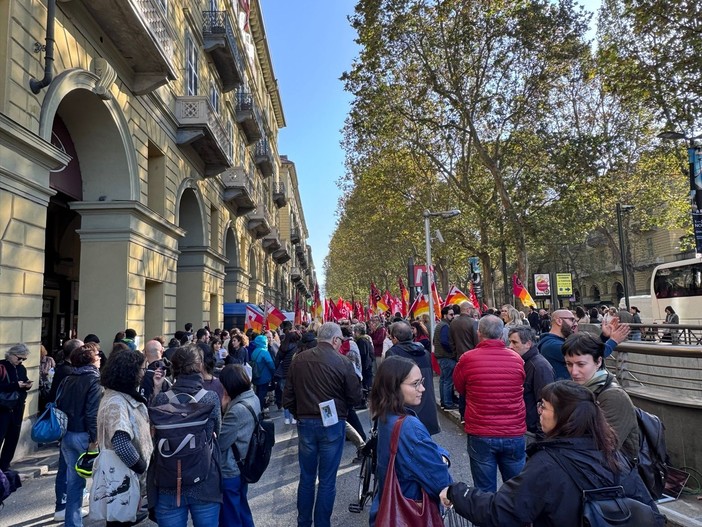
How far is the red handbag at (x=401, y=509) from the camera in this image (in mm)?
2668

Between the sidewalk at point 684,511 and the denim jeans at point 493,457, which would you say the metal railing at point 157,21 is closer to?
the denim jeans at point 493,457

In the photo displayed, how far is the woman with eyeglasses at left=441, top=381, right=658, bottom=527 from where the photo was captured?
213 centimetres

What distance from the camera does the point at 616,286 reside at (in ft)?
179

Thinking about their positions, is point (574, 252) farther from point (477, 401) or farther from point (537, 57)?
point (477, 401)

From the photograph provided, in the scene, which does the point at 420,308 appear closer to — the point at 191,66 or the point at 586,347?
the point at 191,66

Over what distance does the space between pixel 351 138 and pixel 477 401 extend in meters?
27.7

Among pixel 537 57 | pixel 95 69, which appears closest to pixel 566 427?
pixel 95 69

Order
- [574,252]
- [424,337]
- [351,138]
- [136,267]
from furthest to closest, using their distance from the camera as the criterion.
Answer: [574,252] → [351,138] → [136,267] → [424,337]

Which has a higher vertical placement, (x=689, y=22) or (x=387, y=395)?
(x=689, y=22)

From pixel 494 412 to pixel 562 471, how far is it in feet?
6.39

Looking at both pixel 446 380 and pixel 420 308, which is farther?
pixel 420 308

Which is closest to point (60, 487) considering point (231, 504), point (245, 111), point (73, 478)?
point (73, 478)

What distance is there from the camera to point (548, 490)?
2.18 m

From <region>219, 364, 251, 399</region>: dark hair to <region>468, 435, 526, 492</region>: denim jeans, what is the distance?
1.91 metres
